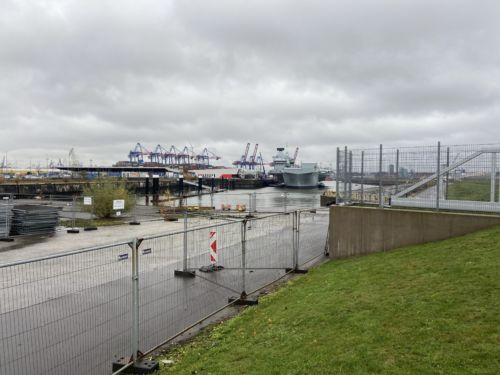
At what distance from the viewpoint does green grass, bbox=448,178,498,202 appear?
11.2m

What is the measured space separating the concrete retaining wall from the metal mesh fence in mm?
893

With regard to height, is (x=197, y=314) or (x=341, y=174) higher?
(x=341, y=174)

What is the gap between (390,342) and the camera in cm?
442

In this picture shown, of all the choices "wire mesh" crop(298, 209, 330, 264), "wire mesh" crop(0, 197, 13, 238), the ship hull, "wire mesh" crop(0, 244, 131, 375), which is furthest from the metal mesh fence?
the ship hull

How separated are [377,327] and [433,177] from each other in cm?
777

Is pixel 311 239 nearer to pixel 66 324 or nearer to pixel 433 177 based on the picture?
pixel 433 177

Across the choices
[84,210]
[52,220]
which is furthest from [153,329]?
[84,210]

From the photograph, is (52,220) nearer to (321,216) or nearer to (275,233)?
(275,233)

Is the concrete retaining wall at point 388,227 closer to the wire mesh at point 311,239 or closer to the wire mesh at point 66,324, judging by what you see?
the wire mesh at point 311,239

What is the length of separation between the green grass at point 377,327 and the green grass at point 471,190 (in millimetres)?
3522

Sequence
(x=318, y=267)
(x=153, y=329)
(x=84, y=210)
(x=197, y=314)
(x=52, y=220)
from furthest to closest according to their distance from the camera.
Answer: (x=84, y=210) < (x=52, y=220) < (x=318, y=267) < (x=197, y=314) < (x=153, y=329)

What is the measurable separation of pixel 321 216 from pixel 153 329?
1886 centimetres

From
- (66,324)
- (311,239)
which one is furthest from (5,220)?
(66,324)

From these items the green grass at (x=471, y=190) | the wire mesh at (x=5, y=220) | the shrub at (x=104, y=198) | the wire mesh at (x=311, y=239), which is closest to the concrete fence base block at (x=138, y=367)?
the wire mesh at (x=311, y=239)
